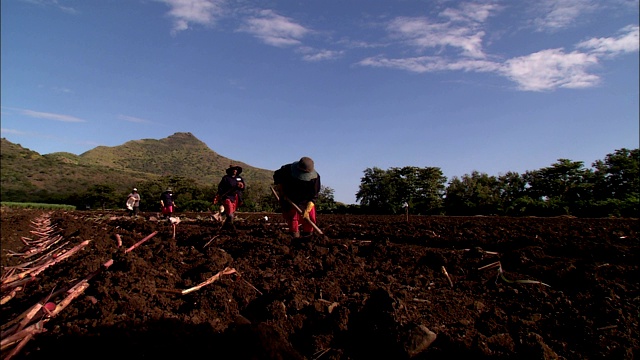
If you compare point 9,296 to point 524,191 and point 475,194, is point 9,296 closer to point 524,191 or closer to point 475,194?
point 475,194

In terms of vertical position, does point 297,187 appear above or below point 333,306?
above

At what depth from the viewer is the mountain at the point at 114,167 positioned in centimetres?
8462

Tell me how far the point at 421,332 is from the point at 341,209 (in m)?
36.8

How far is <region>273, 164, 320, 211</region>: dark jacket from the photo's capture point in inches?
292

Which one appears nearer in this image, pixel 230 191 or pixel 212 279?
pixel 212 279

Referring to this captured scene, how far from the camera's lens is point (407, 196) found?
54.5 m

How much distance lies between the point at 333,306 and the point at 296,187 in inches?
148

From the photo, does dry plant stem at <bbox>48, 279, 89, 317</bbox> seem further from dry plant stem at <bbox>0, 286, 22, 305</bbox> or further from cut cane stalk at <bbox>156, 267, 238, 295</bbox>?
dry plant stem at <bbox>0, 286, 22, 305</bbox>

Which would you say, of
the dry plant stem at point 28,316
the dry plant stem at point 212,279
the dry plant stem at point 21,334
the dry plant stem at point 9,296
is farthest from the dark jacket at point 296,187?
the dry plant stem at point 21,334

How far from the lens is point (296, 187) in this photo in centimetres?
746

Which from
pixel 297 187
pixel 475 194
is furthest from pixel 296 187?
pixel 475 194

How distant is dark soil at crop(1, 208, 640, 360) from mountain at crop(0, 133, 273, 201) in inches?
2128

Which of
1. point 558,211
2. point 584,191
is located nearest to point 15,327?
point 558,211

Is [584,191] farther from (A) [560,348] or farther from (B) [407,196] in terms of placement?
(A) [560,348]
